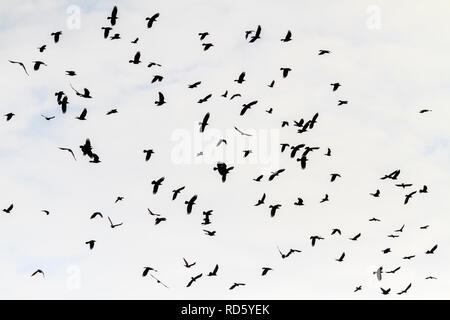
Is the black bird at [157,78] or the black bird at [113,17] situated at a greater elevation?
the black bird at [113,17]

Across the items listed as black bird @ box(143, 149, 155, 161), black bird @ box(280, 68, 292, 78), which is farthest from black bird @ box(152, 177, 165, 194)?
black bird @ box(280, 68, 292, 78)

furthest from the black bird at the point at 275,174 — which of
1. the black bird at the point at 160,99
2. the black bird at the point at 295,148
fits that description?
the black bird at the point at 160,99

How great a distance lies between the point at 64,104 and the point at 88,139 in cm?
247

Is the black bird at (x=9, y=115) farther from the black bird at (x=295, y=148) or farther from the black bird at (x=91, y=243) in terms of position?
the black bird at (x=295, y=148)

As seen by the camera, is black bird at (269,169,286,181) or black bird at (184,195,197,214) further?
black bird at (269,169,286,181)

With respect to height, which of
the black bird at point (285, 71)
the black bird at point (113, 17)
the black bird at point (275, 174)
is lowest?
the black bird at point (275, 174)

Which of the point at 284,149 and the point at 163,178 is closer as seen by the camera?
the point at 163,178

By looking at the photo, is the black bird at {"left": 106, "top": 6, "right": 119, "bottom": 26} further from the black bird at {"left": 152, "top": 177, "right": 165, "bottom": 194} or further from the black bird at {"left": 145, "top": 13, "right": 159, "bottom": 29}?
the black bird at {"left": 152, "top": 177, "right": 165, "bottom": 194}

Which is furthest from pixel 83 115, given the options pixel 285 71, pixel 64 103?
pixel 285 71

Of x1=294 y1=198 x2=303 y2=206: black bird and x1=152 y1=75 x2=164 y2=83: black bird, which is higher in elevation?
x1=152 y1=75 x2=164 y2=83: black bird
